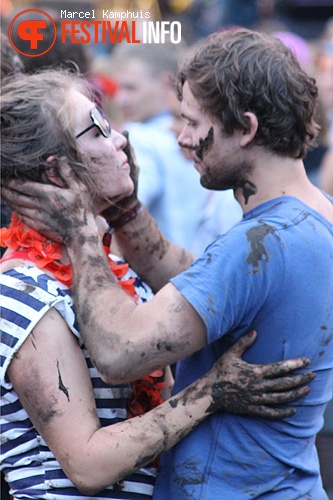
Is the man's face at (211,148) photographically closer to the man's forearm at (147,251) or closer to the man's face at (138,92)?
the man's forearm at (147,251)

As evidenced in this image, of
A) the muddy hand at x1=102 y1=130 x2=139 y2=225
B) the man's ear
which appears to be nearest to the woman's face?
the muddy hand at x1=102 y1=130 x2=139 y2=225

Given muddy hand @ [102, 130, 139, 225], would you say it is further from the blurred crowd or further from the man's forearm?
the blurred crowd

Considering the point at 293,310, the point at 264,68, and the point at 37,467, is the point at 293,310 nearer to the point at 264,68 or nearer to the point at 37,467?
the point at 264,68

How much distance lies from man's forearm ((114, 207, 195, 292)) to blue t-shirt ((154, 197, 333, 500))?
637 mm

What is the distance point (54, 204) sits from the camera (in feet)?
7.11

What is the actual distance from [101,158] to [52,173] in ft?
0.60

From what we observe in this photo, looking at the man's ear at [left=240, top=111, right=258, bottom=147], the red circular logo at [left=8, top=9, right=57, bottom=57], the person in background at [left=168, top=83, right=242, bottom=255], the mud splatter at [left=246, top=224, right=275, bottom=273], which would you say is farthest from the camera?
the person in background at [left=168, top=83, right=242, bottom=255]

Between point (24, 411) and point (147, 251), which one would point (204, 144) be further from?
point (24, 411)

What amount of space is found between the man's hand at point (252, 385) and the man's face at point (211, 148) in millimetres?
492

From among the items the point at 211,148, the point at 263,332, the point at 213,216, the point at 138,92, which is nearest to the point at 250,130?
the point at 211,148

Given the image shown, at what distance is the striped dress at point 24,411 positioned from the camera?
2.01 m

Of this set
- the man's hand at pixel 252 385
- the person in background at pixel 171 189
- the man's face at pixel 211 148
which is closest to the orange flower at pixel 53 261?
the man's hand at pixel 252 385

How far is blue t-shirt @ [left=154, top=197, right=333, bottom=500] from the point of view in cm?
192

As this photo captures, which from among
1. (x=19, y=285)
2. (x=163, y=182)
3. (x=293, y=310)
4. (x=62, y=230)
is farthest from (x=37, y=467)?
(x=163, y=182)
